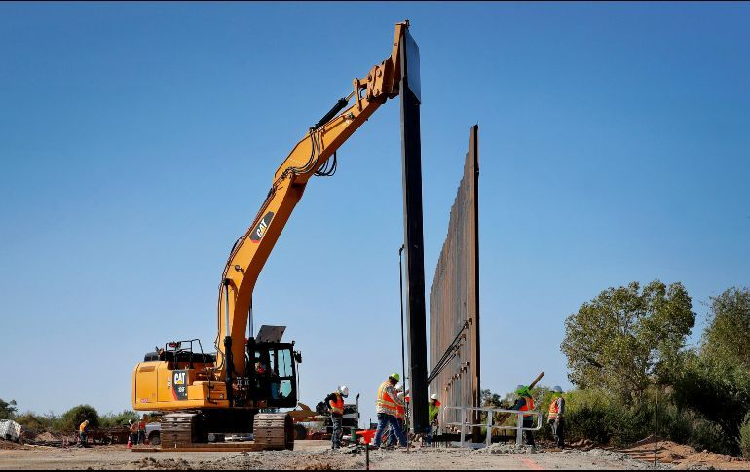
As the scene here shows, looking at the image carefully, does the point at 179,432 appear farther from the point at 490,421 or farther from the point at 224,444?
the point at 490,421

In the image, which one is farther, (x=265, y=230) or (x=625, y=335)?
(x=625, y=335)

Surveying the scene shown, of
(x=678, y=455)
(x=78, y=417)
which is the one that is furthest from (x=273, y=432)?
(x=78, y=417)

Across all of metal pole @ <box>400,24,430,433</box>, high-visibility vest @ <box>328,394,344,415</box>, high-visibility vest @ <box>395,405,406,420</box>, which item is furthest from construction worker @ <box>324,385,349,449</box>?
metal pole @ <box>400,24,430,433</box>

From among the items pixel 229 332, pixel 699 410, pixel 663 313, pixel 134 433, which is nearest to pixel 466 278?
pixel 229 332

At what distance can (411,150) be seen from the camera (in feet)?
53.0

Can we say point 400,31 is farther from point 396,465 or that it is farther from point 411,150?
point 396,465

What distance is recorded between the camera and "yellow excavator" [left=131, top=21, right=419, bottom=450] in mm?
23828

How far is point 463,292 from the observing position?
77.2 ft

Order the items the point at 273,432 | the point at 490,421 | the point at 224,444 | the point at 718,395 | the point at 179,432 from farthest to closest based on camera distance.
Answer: the point at 718,395 → the point at 179,432 → the point at 224,444 → the point at 273,432 → the point at 490,421

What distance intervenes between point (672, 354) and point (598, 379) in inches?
208

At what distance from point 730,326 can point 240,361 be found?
23746 mm

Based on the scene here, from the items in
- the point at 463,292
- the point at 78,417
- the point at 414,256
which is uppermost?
the point at 414,256

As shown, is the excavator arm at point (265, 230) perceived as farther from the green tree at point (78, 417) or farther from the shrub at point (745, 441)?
the green tree at point (78, 417)

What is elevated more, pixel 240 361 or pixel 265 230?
pixel 265 230
